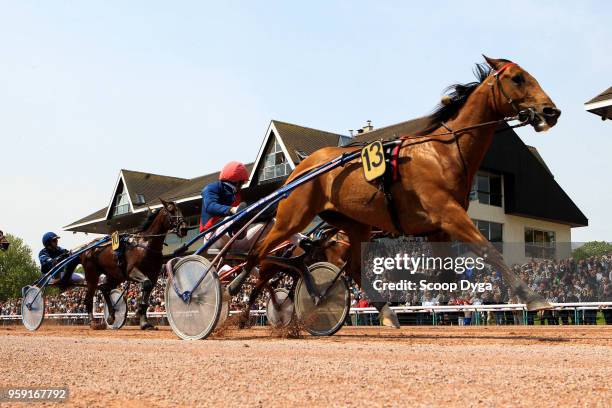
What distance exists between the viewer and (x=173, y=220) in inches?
573

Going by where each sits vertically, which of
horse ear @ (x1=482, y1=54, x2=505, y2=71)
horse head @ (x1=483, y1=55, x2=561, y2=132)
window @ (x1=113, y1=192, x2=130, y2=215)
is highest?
window @ (x1=113, y1=192, x2=130, y2=215)

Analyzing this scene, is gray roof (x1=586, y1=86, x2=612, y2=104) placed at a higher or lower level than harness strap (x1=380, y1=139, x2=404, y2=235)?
higher

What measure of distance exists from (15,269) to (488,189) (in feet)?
220

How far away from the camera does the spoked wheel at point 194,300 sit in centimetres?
845

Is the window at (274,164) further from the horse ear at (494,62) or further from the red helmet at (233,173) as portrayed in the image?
the horse ear at (494,62)

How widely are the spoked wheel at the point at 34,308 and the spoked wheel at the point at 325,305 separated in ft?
30.2

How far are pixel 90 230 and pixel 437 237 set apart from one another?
52.3 m

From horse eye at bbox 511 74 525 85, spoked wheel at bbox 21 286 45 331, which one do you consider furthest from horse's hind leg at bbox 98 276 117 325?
horse eye at bbox 511 74 525 85

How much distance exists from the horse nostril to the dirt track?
2.31 meters

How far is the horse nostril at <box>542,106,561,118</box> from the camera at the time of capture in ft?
23.7

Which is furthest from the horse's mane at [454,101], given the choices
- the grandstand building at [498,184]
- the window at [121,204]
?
the window at [121,204]

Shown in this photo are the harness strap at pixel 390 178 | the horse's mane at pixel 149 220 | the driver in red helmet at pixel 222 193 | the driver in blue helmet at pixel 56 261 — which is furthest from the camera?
the driver in blue helmet at pixel 56 261

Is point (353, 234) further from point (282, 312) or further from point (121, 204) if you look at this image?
point (121, 204)

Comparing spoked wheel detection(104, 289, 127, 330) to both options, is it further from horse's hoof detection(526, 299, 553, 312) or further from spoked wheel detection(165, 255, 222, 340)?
horse's hoof detection(526, 299, 553, 312)
